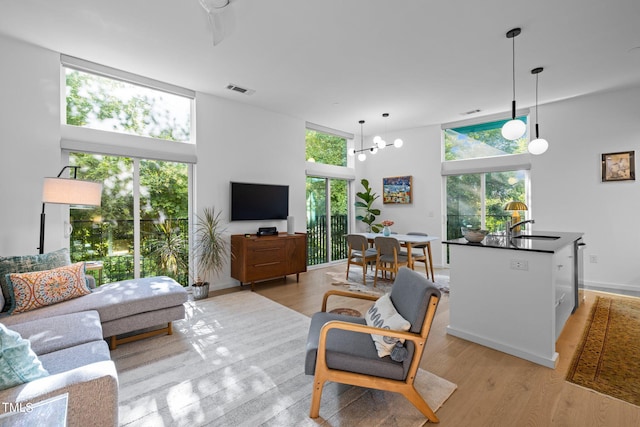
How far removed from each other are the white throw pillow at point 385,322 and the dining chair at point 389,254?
2.34m

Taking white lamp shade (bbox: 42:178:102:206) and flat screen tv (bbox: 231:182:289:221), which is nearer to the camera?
white lamp shade (bbox: 42:178:102:206)

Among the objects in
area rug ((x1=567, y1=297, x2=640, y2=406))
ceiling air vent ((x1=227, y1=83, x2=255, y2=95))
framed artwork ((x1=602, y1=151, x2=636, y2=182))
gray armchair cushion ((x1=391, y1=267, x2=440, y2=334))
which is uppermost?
ceiling air vent ((x1=227, y1=83, x2=255, y2=95))

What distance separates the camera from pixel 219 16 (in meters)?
1.77

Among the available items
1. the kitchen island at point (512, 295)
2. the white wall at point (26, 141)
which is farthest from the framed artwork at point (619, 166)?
the white wall at point (26, 141)

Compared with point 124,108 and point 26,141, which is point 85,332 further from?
point 124,108

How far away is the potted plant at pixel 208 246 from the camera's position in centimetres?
423

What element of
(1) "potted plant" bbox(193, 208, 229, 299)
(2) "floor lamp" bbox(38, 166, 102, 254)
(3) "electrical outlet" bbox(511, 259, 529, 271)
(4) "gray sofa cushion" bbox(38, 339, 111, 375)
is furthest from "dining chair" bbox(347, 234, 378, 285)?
(4) "gray sofa cushion" bbox(38, 339, 111, 375)

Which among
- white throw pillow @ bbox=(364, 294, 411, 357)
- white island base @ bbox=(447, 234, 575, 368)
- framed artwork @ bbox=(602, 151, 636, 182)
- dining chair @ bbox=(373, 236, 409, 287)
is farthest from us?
dining chair @ bbox=(373, 236, 409, 287)

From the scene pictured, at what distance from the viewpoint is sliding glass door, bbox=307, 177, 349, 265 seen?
607 centimetres

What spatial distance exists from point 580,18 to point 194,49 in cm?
376

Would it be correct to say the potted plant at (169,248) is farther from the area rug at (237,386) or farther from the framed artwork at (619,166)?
the framed artwork at (619,166)

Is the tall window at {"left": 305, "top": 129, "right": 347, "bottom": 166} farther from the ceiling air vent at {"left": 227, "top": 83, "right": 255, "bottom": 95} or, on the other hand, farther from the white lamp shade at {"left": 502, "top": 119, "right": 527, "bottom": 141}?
the white lamp shade at {"left": 502, "top": 119, "right": 527, "bottom": 141}

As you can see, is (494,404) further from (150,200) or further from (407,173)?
(407,173)

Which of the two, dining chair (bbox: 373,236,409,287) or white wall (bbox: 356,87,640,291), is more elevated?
white wall (bbox: 356,87,640,291)
